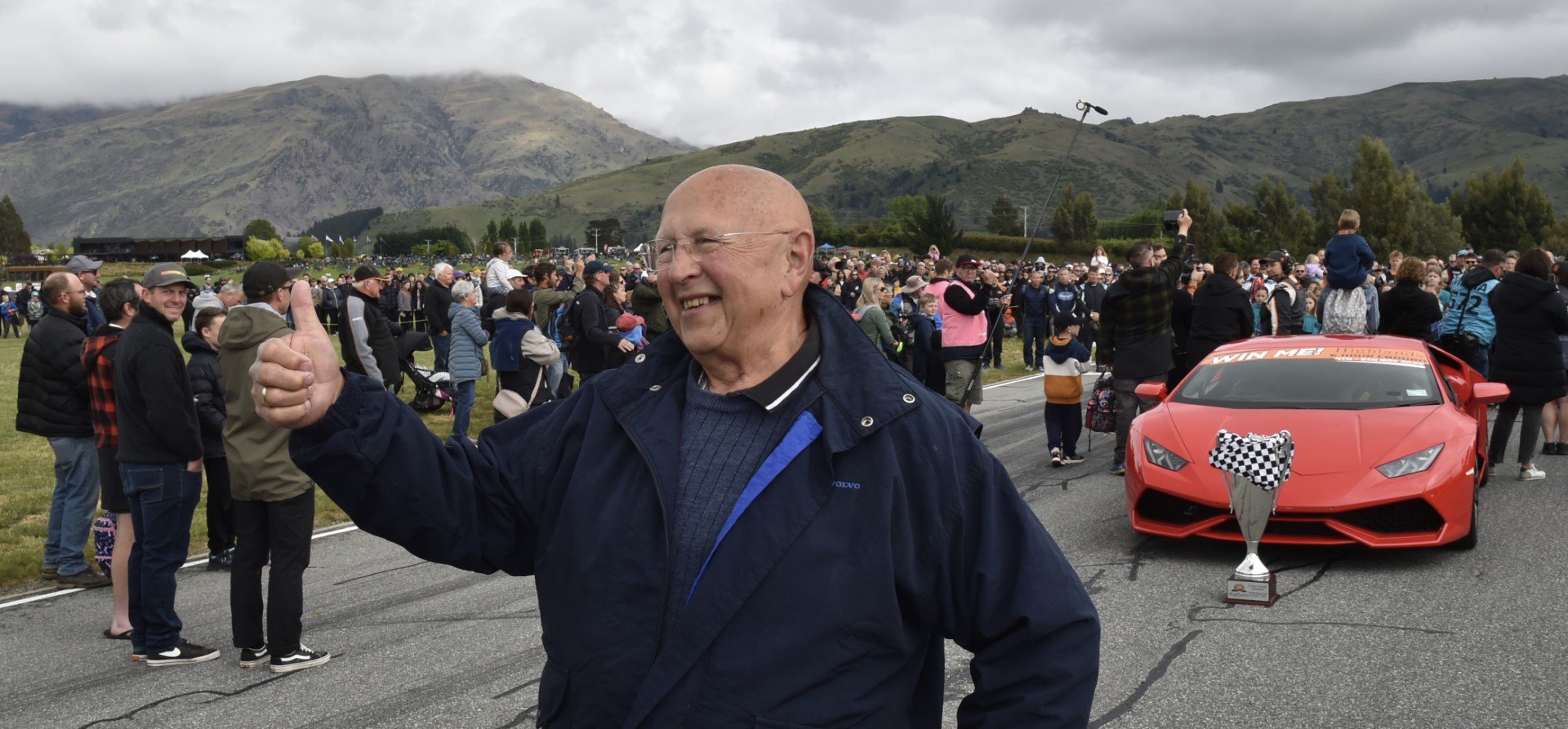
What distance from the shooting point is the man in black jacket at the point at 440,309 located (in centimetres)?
1672

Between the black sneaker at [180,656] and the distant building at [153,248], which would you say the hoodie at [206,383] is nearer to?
the black sneaker at [180,656]

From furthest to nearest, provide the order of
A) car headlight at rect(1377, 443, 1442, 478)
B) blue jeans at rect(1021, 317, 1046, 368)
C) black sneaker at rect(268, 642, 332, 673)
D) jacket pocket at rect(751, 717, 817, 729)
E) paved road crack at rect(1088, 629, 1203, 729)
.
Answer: blue jeans at rect(1021, 317, 1046, 368)
car headlight at rect(1377, 443, 1442, 478)
black sneaker at rect(268, 642, 332, 673)
paved road crack at rect(1088, 629, 1203, 729)
jacket pocket at rect(751, 717, 817, 729)

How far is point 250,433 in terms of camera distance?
19.6 ft

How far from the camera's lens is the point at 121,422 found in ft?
20.7

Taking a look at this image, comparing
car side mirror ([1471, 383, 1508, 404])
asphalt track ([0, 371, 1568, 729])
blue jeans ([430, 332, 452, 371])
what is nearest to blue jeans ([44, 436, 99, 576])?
asphalt track ([0, 371, 1568, 729])

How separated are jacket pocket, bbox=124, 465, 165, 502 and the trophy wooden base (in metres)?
5.73

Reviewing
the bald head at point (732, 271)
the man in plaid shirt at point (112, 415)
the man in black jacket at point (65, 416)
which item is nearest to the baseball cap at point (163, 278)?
the man in plaid shirt at point (112, 415)

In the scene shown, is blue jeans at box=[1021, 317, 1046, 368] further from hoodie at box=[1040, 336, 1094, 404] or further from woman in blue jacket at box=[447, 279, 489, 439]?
woman in blue jacket at box=[447, 279, 489, 439]

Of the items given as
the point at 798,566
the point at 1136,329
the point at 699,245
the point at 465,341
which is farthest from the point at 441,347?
the point at 798,566

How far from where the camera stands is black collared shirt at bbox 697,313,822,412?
2297mm

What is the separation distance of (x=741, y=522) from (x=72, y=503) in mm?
7651

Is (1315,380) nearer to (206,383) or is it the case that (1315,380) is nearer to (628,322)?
(628,322)

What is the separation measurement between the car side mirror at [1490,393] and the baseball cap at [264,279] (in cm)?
809

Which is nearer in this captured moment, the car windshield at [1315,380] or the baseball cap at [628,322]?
the car windshield at [1315,380]
